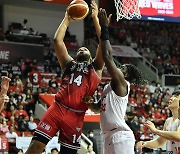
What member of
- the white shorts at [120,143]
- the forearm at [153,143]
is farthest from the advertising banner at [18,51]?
the white shorts at [120,143]

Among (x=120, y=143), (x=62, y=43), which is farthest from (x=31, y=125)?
(x=120, y=143)

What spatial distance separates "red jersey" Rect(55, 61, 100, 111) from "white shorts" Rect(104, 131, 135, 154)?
573mm

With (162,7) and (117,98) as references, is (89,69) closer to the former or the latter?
(117,98)

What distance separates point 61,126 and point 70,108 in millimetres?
254

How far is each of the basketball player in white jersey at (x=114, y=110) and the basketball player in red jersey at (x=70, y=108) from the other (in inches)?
12.5

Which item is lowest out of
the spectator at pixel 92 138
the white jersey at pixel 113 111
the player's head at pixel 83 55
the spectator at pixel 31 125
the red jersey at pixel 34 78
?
the spectator at pixel 92 138

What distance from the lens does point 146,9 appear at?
1337 centimetres

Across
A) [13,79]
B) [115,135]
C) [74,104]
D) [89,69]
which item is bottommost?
[13,79]

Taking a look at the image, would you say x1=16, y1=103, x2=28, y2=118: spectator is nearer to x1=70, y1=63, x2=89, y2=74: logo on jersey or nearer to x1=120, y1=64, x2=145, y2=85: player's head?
x1=70, y1=63, x2=89, y2=74: logo on jersey

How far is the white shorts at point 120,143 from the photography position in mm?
5395

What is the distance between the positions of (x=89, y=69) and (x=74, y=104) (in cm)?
53

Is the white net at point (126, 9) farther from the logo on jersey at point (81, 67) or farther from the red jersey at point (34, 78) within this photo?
the red jersey at point (34, 78)

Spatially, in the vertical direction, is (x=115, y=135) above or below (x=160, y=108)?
above

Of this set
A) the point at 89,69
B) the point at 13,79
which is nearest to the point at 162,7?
the point at 13,79
